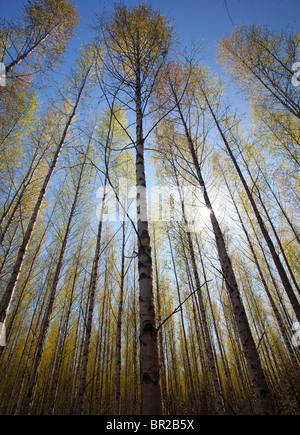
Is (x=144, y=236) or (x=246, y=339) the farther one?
(x=246, y=339)

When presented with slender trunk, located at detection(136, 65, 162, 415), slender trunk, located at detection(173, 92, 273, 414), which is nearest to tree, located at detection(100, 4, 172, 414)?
slender trunk, located at detection(136, 65, 162, 415)

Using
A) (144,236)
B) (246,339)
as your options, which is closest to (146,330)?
(144,236)

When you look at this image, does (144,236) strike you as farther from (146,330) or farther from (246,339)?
(246,339)

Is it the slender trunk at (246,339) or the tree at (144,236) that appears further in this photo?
the slender trunk at (246,339)

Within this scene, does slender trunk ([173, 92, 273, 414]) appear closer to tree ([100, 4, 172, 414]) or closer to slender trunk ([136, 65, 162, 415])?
tree ([100, 4, 172, 414])

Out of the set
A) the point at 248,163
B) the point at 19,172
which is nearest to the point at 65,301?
the point at 19,172

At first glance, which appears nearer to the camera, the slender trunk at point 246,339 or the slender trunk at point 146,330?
the slender trunk at point 146,330

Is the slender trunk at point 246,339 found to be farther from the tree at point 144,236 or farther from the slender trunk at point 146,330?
the slender trunk at point 146,330

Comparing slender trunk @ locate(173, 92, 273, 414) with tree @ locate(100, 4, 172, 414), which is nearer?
tree @ locate(100, 4, 172, 414)

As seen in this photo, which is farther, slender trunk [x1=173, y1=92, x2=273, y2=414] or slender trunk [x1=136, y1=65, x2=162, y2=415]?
slender trunk [x1=173, y1=92, x2=273, y2=414]

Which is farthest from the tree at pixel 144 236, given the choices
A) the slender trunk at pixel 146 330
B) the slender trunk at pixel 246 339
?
the slender trunk at pixel 246 339

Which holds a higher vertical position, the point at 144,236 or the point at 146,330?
the point at 144,236

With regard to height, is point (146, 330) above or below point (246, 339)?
below
